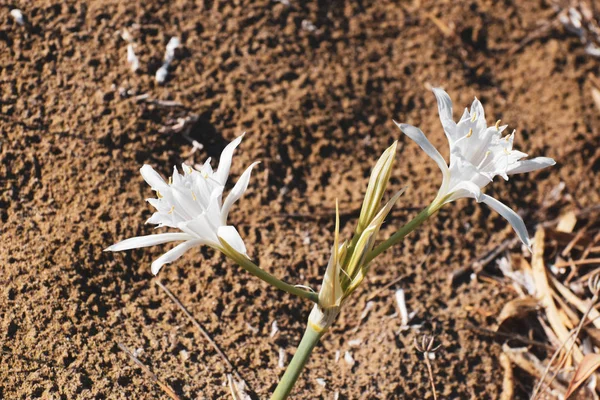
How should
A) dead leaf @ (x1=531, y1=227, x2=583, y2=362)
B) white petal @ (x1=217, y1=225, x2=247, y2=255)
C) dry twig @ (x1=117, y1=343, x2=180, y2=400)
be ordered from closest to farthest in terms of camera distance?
white petal @ (x1=217, y1=225, x2=247, y2=255)
dry twig @ (x1=117, y1=343, x2=180, y2=400)
dead leaf @ (x1=531, y1=227, x2=583, y2=362)

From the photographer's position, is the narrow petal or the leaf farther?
the leaf

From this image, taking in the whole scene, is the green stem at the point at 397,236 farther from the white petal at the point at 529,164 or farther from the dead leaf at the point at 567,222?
the dead leaf at the point at 567,222

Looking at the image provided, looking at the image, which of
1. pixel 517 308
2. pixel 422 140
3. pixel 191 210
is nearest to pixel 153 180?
pixel 191 210

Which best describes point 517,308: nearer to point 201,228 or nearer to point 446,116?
point 446,116

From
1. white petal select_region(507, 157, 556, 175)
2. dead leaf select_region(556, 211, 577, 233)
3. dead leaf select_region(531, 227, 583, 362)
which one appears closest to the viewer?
white petal select_region(507, 157, 556, 175)

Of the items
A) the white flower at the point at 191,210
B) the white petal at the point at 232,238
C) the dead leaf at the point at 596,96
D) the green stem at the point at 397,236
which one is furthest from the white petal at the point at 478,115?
the dead leaf at the point at 596,96

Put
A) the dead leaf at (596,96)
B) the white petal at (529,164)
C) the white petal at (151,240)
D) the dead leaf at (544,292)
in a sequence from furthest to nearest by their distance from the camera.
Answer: the dead leaf at (596,96) < the dead leaf at (544,292) < the white petal at (529,164) < the white petal at (151,240)

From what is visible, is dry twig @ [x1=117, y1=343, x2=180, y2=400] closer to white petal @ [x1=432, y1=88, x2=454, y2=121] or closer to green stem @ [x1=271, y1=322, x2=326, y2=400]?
green stem @ [x1=271, y1=322, x2=326, y2=400]

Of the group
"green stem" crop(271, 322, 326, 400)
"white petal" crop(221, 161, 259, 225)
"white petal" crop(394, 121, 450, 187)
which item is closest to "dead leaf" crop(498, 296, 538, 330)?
"white petal" crop(394, 121, 450, 187)
